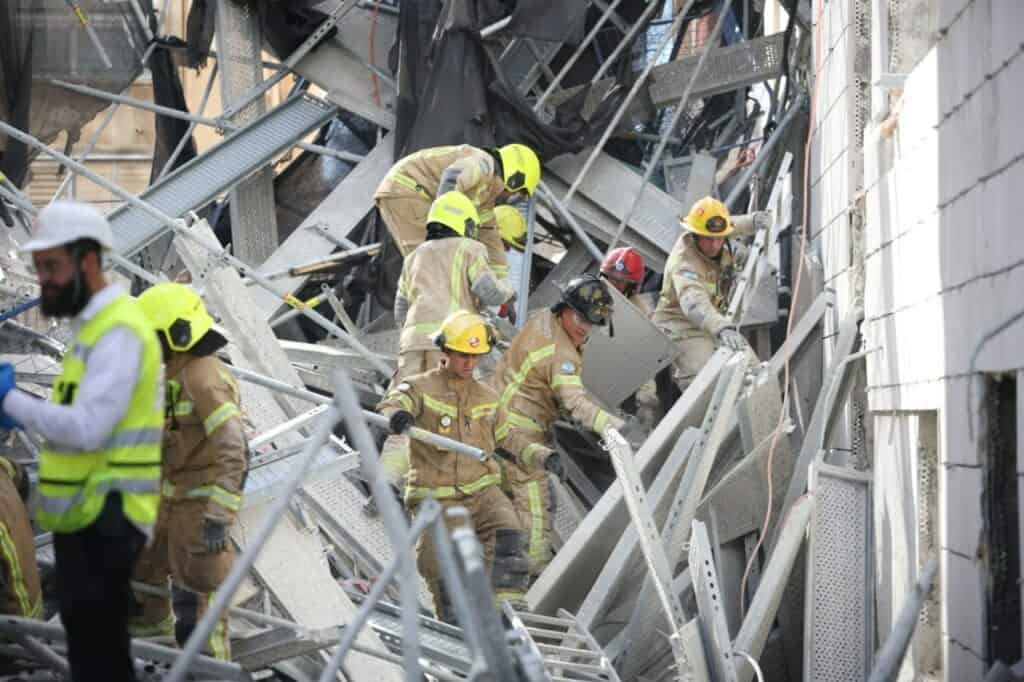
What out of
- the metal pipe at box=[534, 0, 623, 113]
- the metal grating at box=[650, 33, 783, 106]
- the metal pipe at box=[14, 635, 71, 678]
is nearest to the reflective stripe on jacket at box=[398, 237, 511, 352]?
the metal pipe at box=[534, 0, 623, 113]

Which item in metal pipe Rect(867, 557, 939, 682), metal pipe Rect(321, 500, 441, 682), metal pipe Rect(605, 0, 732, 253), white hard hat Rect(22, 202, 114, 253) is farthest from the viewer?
metal pipe Rect(605, 0, 732, 253)

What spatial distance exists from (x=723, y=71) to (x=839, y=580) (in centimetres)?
582

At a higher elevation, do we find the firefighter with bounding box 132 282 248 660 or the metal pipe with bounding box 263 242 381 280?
the metal pipe with bounding box 263 242 381 280

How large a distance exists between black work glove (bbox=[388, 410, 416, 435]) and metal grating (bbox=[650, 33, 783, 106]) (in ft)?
19.7

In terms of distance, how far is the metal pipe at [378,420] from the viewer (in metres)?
7.00

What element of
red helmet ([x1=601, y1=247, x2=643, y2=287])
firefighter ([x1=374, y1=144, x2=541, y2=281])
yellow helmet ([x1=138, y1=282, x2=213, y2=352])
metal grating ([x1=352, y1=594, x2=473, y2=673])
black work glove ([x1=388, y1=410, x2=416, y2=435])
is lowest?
metal grating ([x1=352, y1=594, x2=473, y2=673])

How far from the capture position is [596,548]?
361 inches

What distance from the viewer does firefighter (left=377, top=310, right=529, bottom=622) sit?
8.25 metres

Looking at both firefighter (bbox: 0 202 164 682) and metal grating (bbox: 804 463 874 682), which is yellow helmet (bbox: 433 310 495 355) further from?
firefighter (bbox: 0 202 164 682)

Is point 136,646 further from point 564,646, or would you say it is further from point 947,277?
point 947,277

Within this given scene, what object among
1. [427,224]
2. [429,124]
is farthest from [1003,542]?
[429,124]

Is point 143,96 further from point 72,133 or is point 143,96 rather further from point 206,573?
point 206,573

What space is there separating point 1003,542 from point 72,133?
9.67m

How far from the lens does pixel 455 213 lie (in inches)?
382
